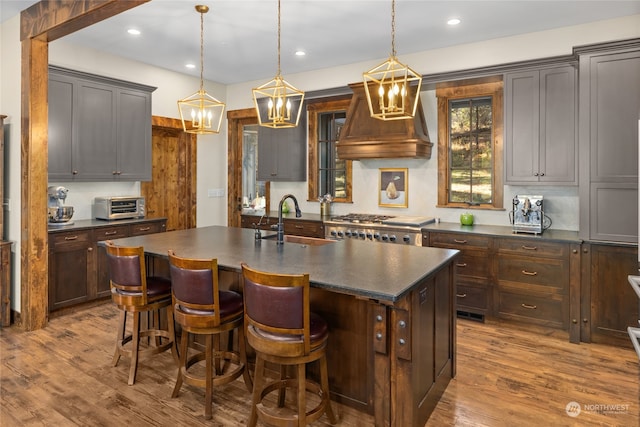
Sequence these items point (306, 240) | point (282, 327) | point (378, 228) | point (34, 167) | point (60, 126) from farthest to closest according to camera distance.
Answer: point (378, 228) → point (60, 126) → point (34, 167) → point (306, 240) → point (282, 327)

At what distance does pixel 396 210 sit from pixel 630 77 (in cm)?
279

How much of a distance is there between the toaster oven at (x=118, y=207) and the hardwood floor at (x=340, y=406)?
1556 millimetres

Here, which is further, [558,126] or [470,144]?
[470,144]

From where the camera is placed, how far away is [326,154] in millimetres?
6070

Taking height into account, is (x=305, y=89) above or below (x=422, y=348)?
above

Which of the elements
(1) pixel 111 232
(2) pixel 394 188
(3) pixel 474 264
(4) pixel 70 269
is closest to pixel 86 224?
(1) pixel 111 232

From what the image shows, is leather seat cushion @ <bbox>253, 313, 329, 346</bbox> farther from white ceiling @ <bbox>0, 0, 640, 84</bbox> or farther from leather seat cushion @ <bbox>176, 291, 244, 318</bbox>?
white ceiling @ <bbox>0, 0, 640, 84</bbox>

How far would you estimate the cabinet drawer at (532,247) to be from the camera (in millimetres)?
3818

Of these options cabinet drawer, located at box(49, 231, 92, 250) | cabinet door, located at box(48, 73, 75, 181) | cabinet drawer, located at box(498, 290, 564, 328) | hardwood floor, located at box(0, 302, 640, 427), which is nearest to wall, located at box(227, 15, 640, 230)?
cabinet drawer, located at box(498, 290, 564, 328)

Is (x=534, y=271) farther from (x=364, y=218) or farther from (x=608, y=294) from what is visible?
(x=364, y=218)

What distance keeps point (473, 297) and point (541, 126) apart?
188 centimetres

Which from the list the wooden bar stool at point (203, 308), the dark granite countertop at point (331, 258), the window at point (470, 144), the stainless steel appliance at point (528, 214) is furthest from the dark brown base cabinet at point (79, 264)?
the stainless steel appliance at point (528, 214)

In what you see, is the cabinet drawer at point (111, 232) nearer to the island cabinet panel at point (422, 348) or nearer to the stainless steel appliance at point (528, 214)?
the island cabinet panel at point (422, 348)

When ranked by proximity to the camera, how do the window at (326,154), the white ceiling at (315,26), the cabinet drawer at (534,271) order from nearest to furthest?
the white ceiling at (315,26) < the cabinet drawer at (534,271) < the window at (326,154)
